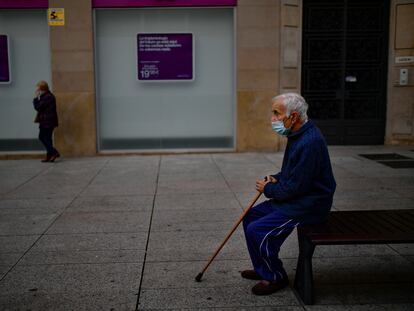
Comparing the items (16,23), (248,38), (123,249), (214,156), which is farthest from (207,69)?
(123,249)

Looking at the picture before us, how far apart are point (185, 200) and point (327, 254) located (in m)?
2.73

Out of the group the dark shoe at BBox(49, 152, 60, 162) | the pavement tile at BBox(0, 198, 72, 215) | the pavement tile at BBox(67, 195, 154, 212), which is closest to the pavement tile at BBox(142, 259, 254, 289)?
the pavement tile at BBox(67, 195, 154, 212)

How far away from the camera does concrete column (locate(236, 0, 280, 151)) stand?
11.5 meters

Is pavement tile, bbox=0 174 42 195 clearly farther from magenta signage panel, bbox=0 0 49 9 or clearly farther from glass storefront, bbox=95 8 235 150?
magenta signage panel, bbox=0 0 49 9

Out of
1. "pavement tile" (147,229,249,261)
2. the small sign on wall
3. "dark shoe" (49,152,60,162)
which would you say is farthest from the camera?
the small sign on wall

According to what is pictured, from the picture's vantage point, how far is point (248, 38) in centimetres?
1160

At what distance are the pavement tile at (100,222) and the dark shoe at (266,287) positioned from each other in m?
2.09

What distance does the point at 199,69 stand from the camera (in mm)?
11914

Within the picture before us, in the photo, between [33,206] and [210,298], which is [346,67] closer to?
[33,206]

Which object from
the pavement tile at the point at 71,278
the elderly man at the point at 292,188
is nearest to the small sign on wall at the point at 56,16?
the pavement tile at the point at 71,278

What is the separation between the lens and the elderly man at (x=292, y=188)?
146 inches

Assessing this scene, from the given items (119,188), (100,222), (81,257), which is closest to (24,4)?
(119,188)

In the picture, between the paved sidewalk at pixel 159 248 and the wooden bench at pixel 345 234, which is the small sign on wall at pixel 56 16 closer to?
the paved sidewalk at pixel 159 248

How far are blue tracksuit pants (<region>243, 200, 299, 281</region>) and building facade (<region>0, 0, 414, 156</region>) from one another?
8.03 meters
